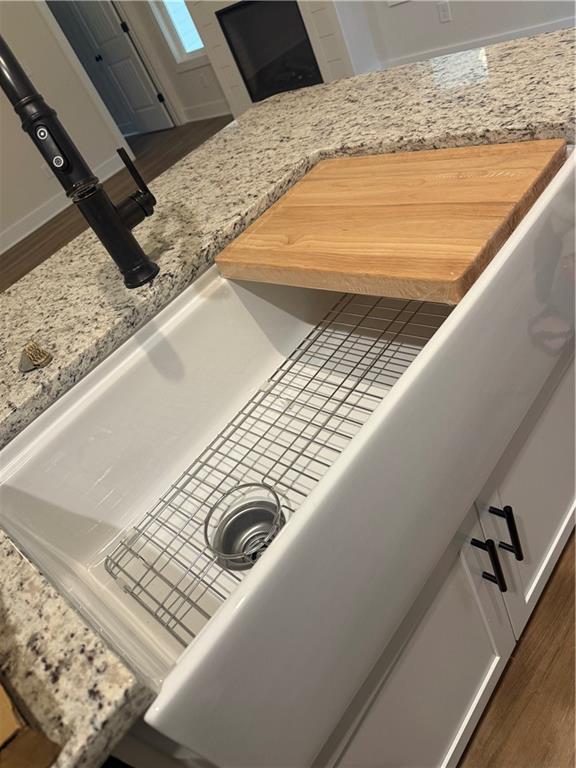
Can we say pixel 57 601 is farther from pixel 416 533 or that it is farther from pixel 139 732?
pixel 416 533

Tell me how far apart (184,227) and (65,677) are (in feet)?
2.53

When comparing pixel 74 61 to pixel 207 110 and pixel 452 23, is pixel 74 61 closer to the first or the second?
pixel 207 110

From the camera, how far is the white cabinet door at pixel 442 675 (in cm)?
73

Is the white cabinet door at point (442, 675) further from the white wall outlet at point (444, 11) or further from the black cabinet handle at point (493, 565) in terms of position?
the white wall outlet at point (444, 11)

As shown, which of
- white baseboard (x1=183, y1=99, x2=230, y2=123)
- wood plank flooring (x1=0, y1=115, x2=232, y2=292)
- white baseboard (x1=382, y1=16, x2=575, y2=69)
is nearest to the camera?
white baseboard (x1=382, y1=16, x2=575, y2=69)

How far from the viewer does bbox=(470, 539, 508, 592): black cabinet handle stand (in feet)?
2.69

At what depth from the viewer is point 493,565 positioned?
85 cm

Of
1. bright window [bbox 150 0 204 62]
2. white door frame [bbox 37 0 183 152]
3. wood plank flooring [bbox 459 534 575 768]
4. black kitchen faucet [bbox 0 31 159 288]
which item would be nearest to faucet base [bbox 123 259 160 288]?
black kitchen faucet [bbox 0 31 159 288]

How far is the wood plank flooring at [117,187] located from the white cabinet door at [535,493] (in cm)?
326

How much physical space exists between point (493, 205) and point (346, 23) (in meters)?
3.84

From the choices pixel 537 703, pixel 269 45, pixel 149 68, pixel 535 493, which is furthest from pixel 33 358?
pixel 149 68

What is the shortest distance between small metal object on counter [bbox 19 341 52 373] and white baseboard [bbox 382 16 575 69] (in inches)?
140

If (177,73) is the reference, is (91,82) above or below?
above

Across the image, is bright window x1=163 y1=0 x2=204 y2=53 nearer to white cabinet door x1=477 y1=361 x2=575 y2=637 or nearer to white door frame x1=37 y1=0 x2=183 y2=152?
white door frame x1=37 y1=0 x2=183 y2=152
